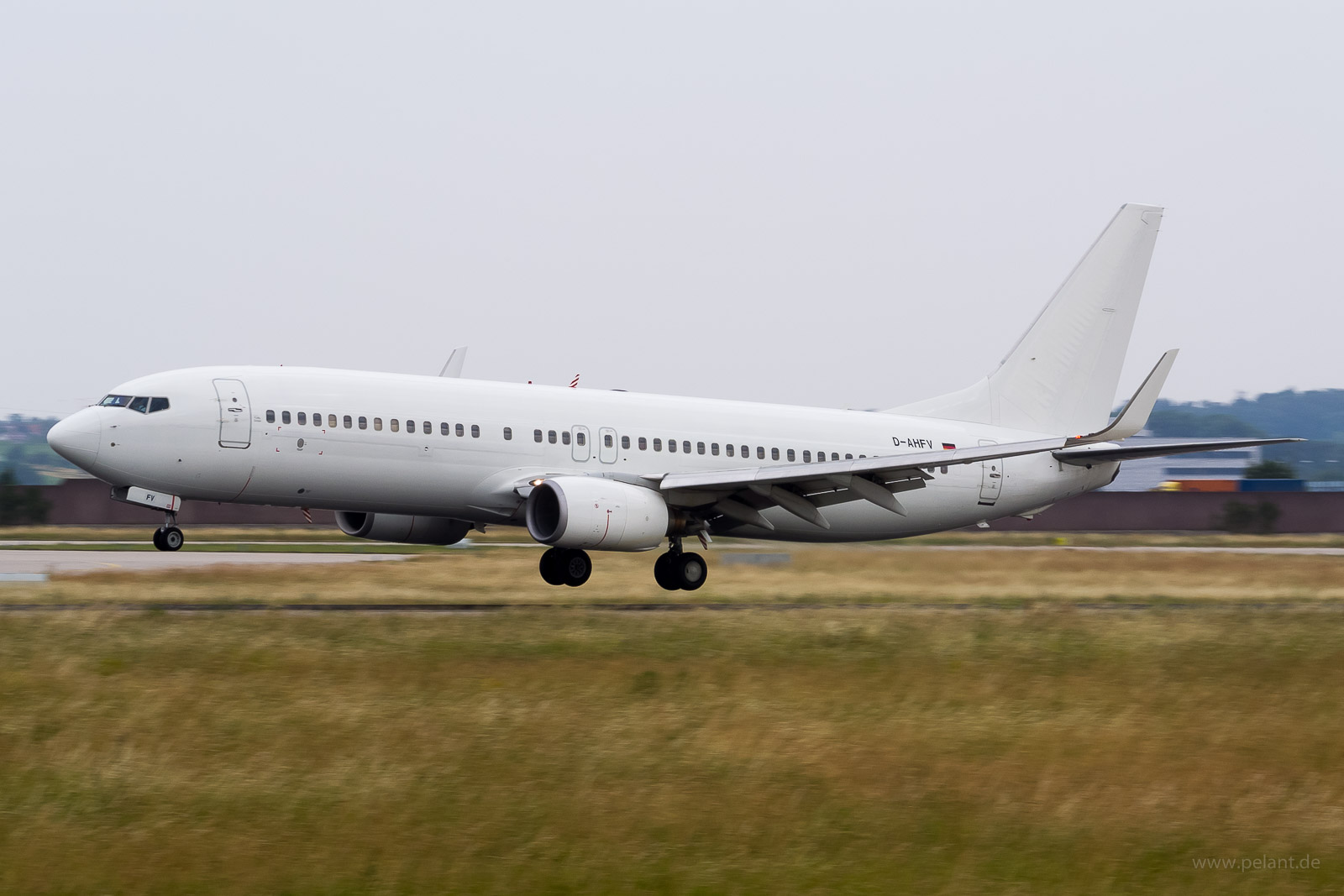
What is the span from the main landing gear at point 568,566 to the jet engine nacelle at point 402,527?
1571mm

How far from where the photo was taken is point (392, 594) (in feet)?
77.0

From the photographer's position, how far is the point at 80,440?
69.3 feet

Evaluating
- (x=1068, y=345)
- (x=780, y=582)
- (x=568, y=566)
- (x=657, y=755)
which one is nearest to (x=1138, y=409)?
(x=1068, y=345)

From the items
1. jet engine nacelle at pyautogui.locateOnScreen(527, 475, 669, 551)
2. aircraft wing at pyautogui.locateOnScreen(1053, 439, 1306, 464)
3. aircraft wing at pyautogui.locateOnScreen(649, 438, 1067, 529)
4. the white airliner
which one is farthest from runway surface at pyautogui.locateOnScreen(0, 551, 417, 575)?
aircraft wing at pyautogui.locateOnScreen(1053, 439, 1306, 464)

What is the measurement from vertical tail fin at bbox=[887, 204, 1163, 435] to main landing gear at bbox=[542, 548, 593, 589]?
835 cm

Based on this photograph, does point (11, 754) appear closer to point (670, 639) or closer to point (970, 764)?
point (970, 764)

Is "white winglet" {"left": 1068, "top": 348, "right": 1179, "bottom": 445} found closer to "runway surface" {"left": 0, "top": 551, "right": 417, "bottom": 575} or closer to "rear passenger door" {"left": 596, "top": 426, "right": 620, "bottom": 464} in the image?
"rear passenger door" {"left": 596, "top": 426, "right": 620, "bottom": 464}

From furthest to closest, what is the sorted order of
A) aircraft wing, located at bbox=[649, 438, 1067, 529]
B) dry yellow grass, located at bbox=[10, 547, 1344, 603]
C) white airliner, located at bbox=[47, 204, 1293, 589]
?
aircraft wing, located at bbox=[649, 438, 1067, 529] → dry yellow grass, located at bbox=[10, 547, 1344, 603] → white airliner, located at bbox=[47, 204, 1293, 589]

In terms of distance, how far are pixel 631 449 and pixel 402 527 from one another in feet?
14.2

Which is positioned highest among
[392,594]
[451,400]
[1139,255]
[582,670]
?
[1139,255]

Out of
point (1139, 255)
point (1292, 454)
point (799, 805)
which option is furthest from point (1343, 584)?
point (1292, 454)

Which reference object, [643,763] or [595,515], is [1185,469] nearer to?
[595,515]

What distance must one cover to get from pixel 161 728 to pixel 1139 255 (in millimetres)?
24331

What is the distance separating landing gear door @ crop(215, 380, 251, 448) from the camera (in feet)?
70.3
